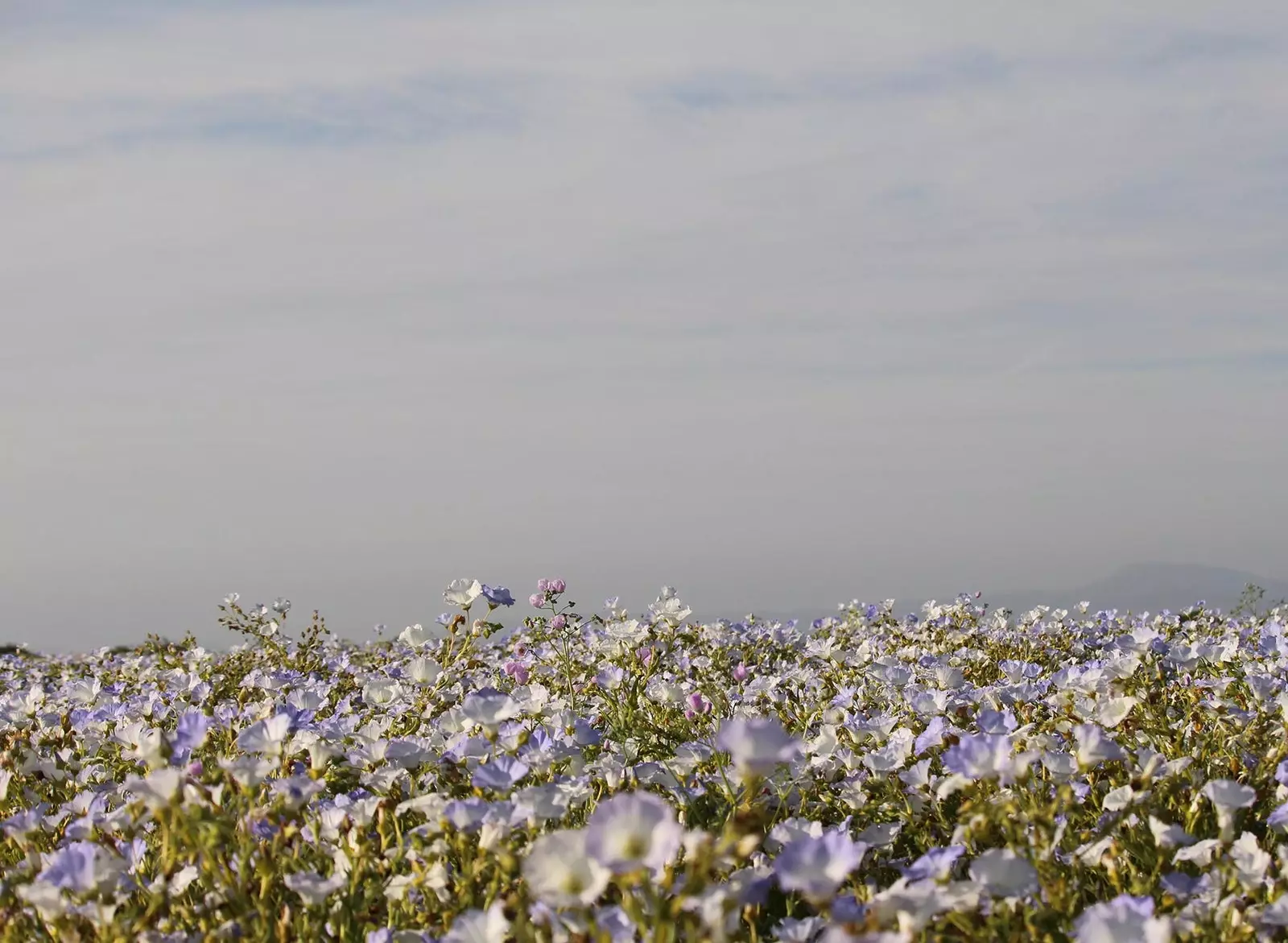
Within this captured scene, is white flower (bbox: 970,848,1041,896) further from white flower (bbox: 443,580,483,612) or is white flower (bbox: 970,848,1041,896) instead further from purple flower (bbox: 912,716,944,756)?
white flower (bbox: 443,580,483,612)

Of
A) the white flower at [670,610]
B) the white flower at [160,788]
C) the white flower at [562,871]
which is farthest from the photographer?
the white flower at [670,610]

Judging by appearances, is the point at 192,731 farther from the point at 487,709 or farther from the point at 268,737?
the point at 487,709

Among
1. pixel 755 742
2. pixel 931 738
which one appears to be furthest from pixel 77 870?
pixel 931 738

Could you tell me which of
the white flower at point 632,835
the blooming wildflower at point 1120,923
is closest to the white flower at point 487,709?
the white flower at point 632,835

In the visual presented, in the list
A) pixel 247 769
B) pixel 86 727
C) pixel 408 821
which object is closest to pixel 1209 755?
pixel 408 821

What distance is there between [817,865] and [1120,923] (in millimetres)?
736

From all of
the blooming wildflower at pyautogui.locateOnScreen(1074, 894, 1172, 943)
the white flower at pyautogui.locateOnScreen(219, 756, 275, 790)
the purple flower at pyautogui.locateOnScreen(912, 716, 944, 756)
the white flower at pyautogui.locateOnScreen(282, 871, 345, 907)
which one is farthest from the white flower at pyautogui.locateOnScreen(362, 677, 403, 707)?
the blooming wildflower at pyautogui.locateOnScreen(1074, 894, 1172, 943)

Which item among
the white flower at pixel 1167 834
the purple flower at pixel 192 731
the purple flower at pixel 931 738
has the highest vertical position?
the purple flower at pixel 192 731

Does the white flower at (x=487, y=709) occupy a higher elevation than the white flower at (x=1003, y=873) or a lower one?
higher

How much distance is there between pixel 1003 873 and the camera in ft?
10.2

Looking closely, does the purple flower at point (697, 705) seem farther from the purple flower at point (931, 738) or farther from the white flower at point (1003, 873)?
the white flower at point (1003, 873)

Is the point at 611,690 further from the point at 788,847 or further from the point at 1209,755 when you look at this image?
the point at 788,847

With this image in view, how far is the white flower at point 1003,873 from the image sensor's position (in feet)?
10.2

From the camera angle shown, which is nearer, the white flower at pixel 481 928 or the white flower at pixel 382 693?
the white flower at pixel 481 928
